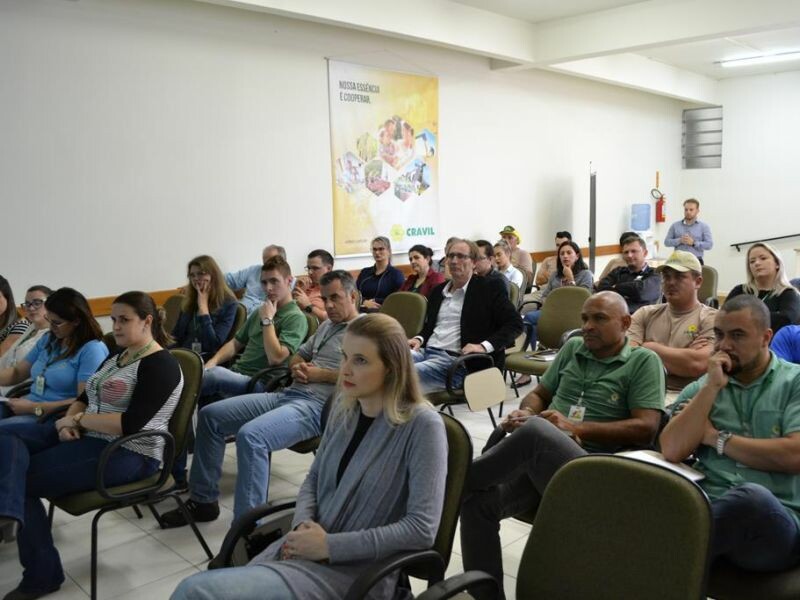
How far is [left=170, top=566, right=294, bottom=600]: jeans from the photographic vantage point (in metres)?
1.57

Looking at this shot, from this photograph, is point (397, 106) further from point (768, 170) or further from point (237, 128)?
point (768, 170)

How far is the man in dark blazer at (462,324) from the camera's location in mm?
3867

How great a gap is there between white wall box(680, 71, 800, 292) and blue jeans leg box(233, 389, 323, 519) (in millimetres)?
9687

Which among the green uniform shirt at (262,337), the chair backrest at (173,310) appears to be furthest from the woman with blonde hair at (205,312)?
the chair backrest at (173,310)

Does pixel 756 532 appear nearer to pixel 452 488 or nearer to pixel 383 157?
pixel 452 488

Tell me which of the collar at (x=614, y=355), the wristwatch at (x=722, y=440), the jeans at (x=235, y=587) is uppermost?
the collar at (x=614, y=355)

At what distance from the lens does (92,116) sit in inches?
193

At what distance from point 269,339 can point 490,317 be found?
51.0 inches

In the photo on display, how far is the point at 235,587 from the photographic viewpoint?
5.22 feet

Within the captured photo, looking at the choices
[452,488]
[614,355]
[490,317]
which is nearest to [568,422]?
[614,355]

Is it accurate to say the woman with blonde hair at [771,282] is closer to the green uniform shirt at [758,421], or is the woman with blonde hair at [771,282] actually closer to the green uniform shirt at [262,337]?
the green uniform shirt at [758,421]

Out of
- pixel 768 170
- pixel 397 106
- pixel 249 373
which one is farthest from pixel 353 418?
pixel 768 170

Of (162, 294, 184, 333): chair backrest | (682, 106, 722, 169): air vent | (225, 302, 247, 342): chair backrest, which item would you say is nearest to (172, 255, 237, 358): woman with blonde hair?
(225, 302, 247, 342): chair backrest

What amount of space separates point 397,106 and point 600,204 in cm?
418
